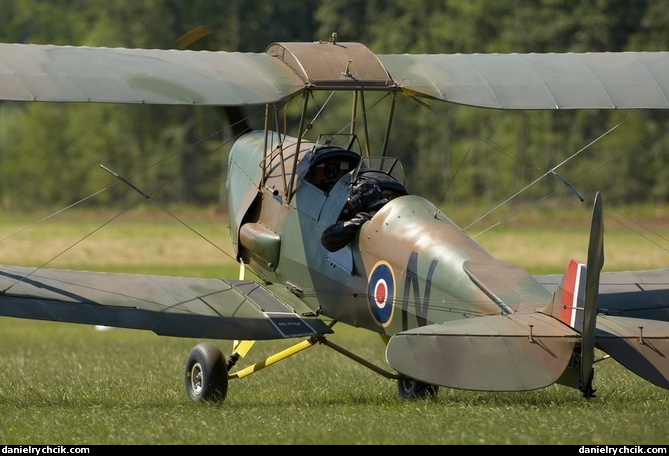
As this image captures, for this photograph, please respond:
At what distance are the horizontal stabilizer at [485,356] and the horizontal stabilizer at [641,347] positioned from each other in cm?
27

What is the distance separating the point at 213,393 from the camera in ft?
33.4

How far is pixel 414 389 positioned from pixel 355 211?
1536 mm

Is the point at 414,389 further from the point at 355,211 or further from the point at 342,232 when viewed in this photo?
the point at 355,211

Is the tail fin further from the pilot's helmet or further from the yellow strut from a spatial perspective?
the yellow strut

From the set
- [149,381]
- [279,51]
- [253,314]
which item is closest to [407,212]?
[253,314]

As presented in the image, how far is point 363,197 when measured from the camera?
34.0ft

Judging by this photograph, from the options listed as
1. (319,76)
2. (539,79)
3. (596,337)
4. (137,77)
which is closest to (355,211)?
(319,76)

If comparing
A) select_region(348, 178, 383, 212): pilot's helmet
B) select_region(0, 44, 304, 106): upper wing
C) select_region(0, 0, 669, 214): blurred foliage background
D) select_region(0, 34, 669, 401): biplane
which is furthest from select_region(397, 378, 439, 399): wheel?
select_region(0, 0, 669, 214): blurred foliage background

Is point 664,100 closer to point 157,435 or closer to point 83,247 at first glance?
Answer: point 157,435

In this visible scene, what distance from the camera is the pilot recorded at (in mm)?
10242

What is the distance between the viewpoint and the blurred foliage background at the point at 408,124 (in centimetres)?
4894

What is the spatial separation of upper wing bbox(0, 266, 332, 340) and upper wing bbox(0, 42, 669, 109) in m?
1.54

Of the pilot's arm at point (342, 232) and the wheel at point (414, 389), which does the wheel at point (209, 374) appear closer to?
the pilot's arm at point (342, 232)

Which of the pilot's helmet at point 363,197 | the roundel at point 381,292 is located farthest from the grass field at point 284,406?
the pilot's helmet at point 363,197
